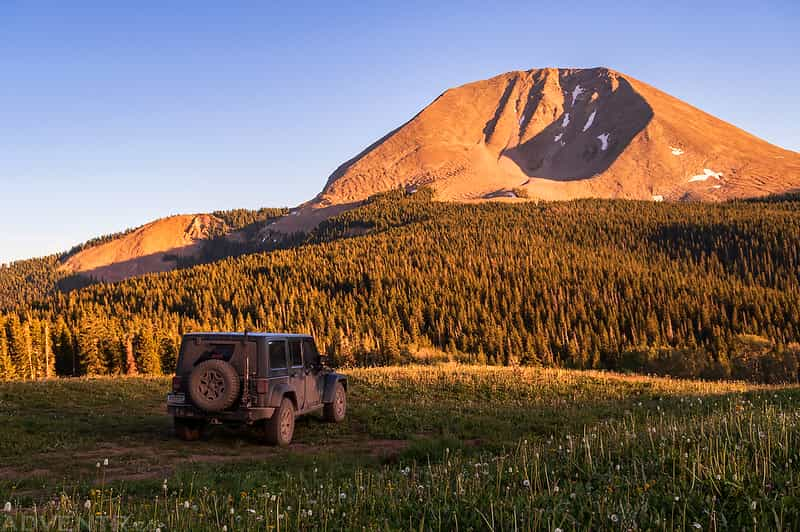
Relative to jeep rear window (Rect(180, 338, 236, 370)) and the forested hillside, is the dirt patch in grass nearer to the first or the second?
jeep rear window (Rect(180, 338, 236, 370))

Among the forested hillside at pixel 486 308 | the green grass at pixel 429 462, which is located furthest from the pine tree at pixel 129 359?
the green grass at pixel 429 462

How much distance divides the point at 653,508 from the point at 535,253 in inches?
7174

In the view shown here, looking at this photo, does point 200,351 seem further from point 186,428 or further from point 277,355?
point 186,428

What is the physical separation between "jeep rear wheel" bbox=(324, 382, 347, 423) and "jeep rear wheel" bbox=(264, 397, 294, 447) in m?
2.41

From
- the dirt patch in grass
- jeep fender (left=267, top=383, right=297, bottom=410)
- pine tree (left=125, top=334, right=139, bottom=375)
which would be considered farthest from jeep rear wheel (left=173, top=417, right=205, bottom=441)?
pine tree (left=125, top=334, right=139, bottom=375)

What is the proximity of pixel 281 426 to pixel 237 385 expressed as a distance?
1.59 metres

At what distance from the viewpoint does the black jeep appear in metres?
14.0

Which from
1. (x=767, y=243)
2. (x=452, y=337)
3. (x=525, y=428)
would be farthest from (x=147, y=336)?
(x=767, y=243)

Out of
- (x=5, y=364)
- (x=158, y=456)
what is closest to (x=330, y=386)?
(x=158, y=456)

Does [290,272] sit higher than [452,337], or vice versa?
[290,272]

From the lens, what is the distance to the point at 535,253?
602 ft

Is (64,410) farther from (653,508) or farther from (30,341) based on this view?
(30,341)

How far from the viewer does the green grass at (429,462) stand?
5.75 m

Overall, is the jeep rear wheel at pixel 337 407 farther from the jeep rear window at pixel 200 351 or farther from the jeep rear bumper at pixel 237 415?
the jeep rear window at pixel 200 351
